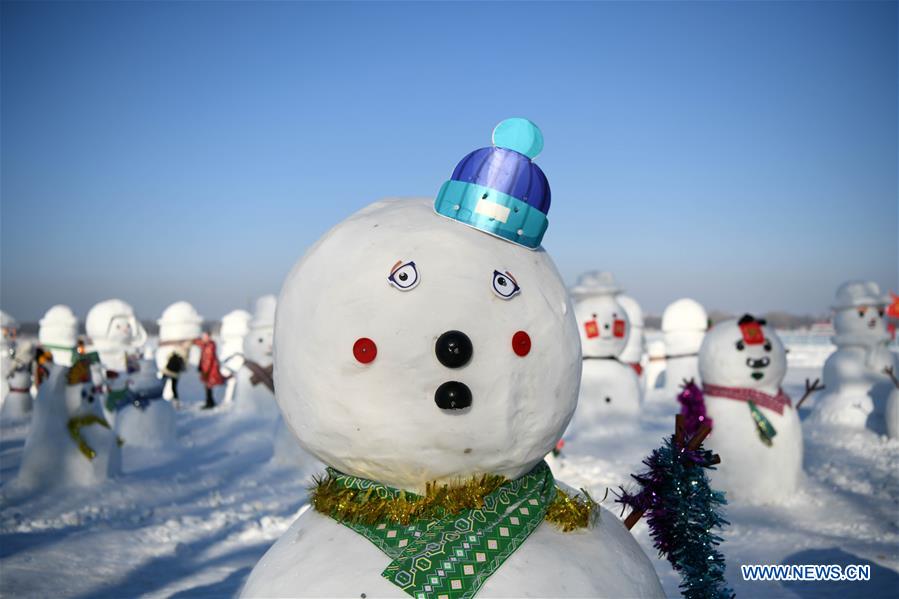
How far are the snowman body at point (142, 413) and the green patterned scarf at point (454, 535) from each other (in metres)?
9.24

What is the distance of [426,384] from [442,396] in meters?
0.07

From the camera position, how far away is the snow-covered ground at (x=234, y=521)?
5500 mm

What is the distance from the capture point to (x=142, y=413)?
11.0 m

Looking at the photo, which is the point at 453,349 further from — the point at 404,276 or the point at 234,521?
the point at 234,521

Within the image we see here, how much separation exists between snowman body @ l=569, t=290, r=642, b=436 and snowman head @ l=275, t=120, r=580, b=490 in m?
9.35

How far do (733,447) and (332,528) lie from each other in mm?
5998

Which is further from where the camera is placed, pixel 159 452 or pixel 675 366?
pixel 675 366

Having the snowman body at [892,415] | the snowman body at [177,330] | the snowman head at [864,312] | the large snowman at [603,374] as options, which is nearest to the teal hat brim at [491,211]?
the large snowman at [603,374]

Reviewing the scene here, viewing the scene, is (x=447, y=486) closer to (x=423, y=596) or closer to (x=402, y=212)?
(x=423, y=596)

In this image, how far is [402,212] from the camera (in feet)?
9.16

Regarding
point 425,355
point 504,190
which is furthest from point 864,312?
point 425,355

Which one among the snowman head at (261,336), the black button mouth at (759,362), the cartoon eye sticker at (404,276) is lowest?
the snowman head at (261,336)

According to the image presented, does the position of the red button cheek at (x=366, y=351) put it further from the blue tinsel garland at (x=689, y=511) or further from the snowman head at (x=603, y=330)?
the snowman head at (x=603, y=330)

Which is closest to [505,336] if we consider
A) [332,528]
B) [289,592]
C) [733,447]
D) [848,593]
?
[332,528]
